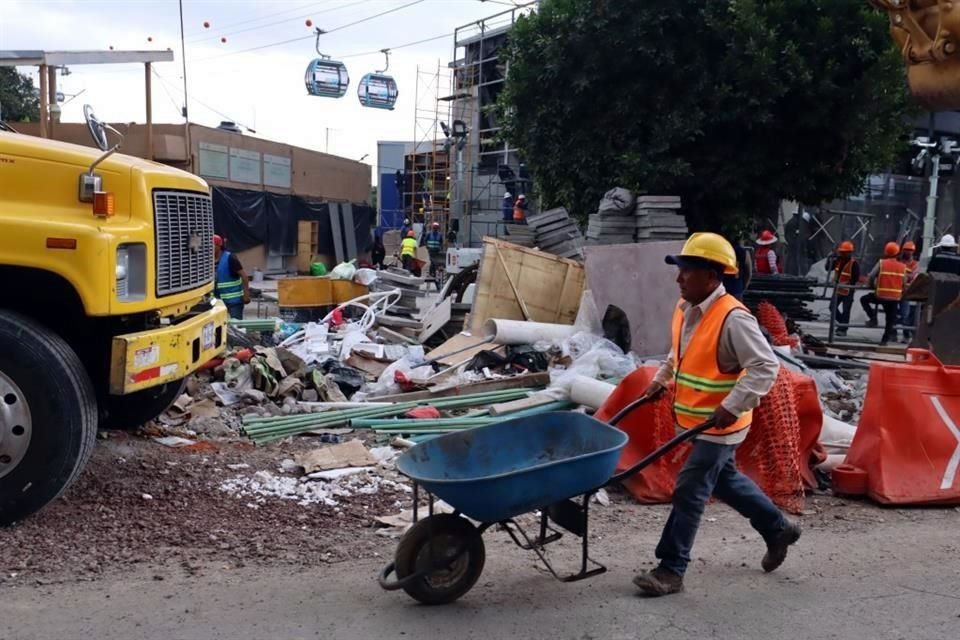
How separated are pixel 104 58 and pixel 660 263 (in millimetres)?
6481

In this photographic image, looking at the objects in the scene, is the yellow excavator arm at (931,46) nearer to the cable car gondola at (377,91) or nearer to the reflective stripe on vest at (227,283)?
the reflective stripe on vest at (227,283)

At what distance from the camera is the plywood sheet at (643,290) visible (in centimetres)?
1081

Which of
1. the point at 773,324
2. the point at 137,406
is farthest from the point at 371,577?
the point at 773,324

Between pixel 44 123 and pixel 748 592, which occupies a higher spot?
pixel 44 123

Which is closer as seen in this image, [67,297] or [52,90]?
[67,297]

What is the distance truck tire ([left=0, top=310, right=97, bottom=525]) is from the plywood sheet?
7.06 m

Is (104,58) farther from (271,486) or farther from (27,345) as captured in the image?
(271,486)

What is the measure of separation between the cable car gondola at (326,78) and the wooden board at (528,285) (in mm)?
16509

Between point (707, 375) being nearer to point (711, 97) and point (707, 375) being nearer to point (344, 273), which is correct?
point (711, 97)

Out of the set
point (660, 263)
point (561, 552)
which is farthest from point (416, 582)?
point (660, 263)

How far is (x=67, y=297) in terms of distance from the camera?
5.12 metres

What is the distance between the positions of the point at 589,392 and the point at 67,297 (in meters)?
4.33

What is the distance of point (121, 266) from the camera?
16.3ft

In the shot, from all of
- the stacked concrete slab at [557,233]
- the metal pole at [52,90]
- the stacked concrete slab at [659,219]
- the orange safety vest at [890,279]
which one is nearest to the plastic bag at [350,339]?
the stacked concrete slab at [557,233]
